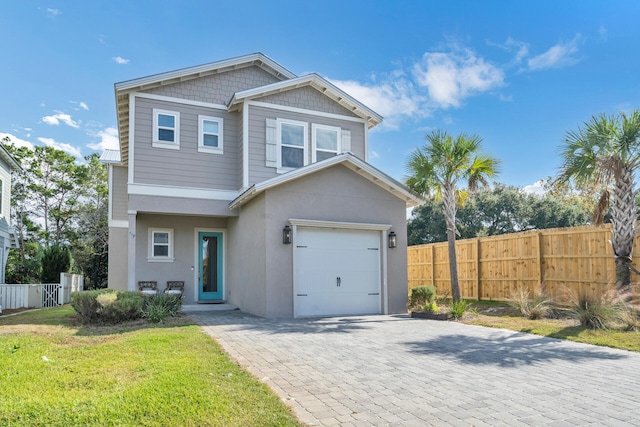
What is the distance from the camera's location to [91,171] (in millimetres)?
30016

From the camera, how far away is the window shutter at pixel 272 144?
1402 cm

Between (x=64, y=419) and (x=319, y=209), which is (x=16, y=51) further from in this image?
(x=64, y=419)

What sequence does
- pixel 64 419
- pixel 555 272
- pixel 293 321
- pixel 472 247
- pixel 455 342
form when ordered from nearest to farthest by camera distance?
pixel 64 419
pixel 455 342
pixel 293 321
pixel 555 272
pixel 472 247

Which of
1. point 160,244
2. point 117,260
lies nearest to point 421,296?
point 160,244

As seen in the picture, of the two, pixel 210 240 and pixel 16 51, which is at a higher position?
pixel 16 51

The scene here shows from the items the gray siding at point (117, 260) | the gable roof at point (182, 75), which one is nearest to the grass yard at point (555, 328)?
the gable roof at point (182, 75)

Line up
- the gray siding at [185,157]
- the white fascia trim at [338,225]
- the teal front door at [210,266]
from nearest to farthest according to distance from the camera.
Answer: the white fascia trim at [338,225] → the gray siding at [185,157] → the teal front door at [210,266]

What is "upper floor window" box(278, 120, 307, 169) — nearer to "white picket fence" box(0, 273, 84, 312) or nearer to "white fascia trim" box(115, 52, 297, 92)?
"white fascia trim" box(115, 52, 297, 92)

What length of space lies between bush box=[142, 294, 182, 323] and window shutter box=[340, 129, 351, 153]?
7302mm

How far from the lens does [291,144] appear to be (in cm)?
1442

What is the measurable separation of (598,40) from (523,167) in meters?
14.3

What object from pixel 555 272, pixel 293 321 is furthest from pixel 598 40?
pixel 293 321

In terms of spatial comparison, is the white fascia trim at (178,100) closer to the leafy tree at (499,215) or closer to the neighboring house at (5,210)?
the neighboring house at (5,210)

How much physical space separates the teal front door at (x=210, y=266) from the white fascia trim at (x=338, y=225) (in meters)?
4.81
